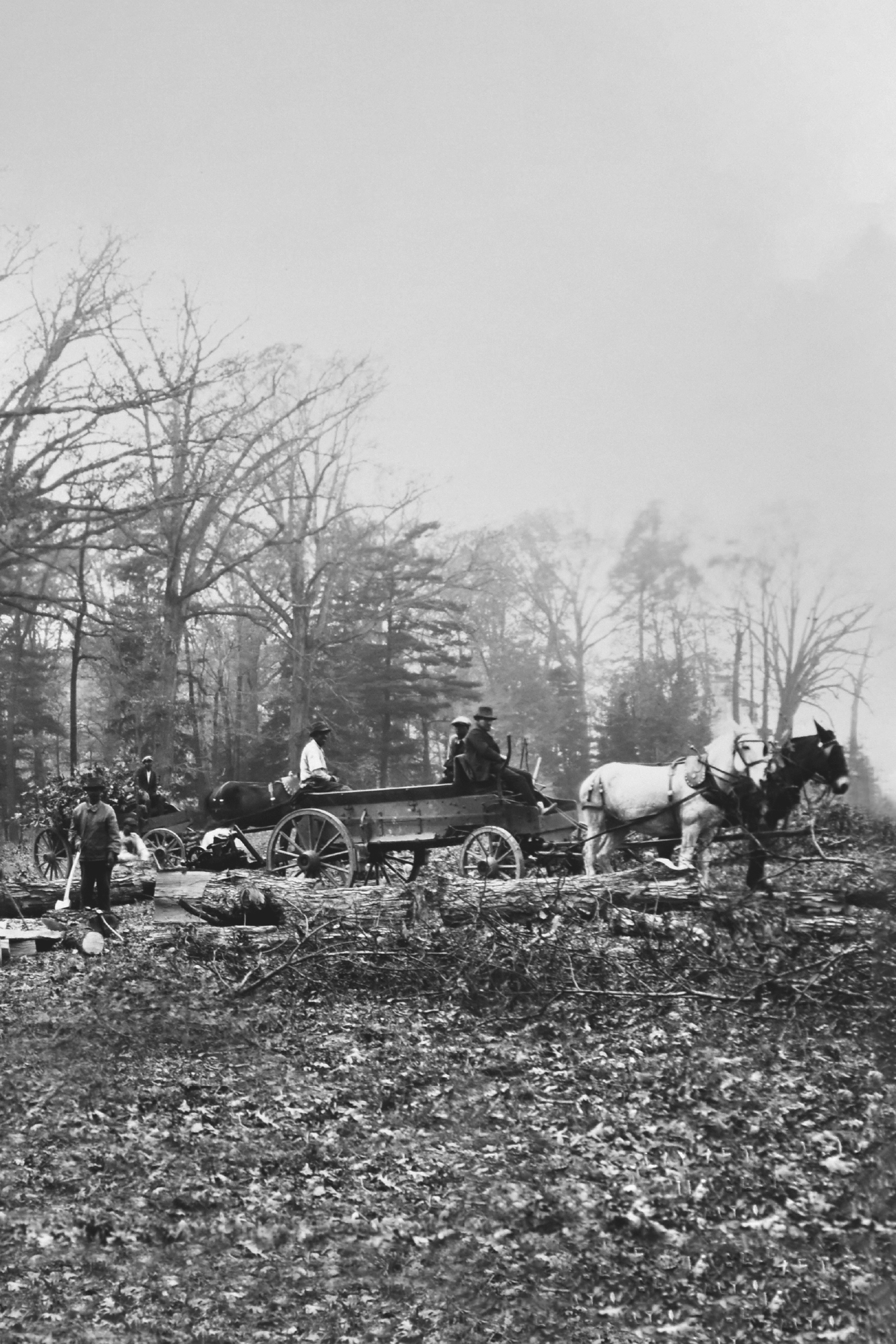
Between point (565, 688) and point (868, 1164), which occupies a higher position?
point (565, 688)

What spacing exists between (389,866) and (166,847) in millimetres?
3173

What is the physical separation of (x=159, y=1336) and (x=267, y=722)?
22065 millimetres

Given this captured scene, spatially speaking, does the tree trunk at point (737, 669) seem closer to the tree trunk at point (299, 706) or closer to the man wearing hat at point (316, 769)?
the man wearing hat at point (316, 769)

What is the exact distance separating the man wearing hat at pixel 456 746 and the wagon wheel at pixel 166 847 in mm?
3225

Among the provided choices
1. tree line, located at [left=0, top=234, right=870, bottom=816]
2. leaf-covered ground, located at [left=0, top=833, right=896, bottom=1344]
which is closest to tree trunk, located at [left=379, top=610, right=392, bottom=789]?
tree line, located at [left=0, top=234, right=870, bottom=816]

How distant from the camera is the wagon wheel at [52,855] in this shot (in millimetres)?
14056

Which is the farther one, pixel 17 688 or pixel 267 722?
pixel 17 688

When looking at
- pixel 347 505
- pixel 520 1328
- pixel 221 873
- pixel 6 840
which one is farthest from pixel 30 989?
pixel 347 505

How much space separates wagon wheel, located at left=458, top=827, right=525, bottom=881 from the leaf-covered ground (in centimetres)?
277

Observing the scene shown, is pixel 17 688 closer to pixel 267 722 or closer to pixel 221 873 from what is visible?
pixel 267 722

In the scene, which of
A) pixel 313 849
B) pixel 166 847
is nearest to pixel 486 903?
pixel 313 849

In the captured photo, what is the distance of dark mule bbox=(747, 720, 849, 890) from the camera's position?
1.87 m

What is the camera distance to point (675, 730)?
185 inches

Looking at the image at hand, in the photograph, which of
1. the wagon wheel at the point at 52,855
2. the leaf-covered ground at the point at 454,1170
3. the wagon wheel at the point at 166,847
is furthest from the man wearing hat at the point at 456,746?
the wagon wheel at the point at 52,855
